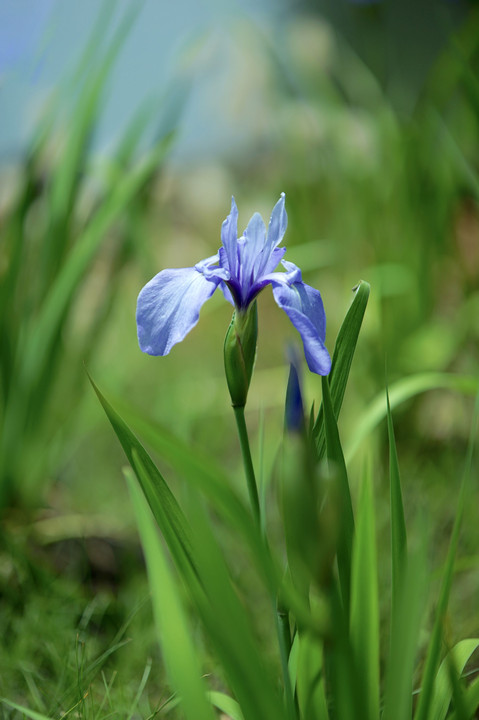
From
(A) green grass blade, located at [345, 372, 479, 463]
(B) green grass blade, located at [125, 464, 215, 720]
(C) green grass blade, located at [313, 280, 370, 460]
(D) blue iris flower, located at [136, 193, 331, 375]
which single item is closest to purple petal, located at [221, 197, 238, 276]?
(D) blue iris flower, located at [136, 193, 331, 375]

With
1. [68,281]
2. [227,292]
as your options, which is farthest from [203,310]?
[227,292]

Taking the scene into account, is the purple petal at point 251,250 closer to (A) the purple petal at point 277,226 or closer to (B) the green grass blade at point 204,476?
(A) the purple petal at point 277,226

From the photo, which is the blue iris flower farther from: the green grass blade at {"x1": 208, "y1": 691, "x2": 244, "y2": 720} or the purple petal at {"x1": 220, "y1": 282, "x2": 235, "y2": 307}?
the green grass blade at {"x1": 208, "y1": 691, "x2": 244, "y2": 720}

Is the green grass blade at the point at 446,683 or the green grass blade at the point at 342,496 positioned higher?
the green grass blade at the point at 342,496

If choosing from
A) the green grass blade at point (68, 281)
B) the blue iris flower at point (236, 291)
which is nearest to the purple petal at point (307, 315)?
the blue iris flower at point (236, 291)

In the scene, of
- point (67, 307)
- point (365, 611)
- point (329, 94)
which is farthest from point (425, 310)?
point (365, 611)

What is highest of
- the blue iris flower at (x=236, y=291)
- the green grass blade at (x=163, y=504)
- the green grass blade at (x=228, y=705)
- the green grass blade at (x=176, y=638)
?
the blue iris flower at (x=236, y=291)
